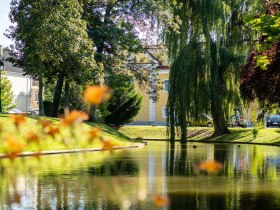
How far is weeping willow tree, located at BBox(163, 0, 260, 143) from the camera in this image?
36.7 metres

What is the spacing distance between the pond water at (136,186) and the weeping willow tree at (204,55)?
14808 millimetres

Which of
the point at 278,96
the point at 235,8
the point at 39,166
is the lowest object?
the point at 39,166

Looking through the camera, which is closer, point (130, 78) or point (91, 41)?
point (91, 41)

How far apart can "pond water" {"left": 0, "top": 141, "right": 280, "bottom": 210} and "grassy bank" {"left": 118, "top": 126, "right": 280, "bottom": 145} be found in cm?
2023

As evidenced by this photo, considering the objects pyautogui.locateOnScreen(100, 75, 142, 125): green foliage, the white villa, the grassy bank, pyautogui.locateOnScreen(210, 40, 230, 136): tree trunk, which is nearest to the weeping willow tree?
pyautogui.locateOnScreen(210, 40, 230, 136): tree trunk

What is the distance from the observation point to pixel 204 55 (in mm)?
Answer: 38375

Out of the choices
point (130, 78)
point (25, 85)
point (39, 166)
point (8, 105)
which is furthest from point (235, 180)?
point (25, 85)

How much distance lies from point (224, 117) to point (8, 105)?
1253 inches

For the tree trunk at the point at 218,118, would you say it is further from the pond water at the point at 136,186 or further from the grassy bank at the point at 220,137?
the pond water at the point at 136,186

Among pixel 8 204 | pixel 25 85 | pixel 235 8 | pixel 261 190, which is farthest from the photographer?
pixel 25 85

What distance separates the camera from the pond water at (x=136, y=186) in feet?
37.9

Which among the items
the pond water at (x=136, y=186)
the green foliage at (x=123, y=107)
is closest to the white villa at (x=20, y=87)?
the green foliage at (x=123, y=107)

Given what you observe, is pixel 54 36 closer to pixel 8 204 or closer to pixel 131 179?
pixel 131 179

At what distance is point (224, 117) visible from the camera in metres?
43.3
